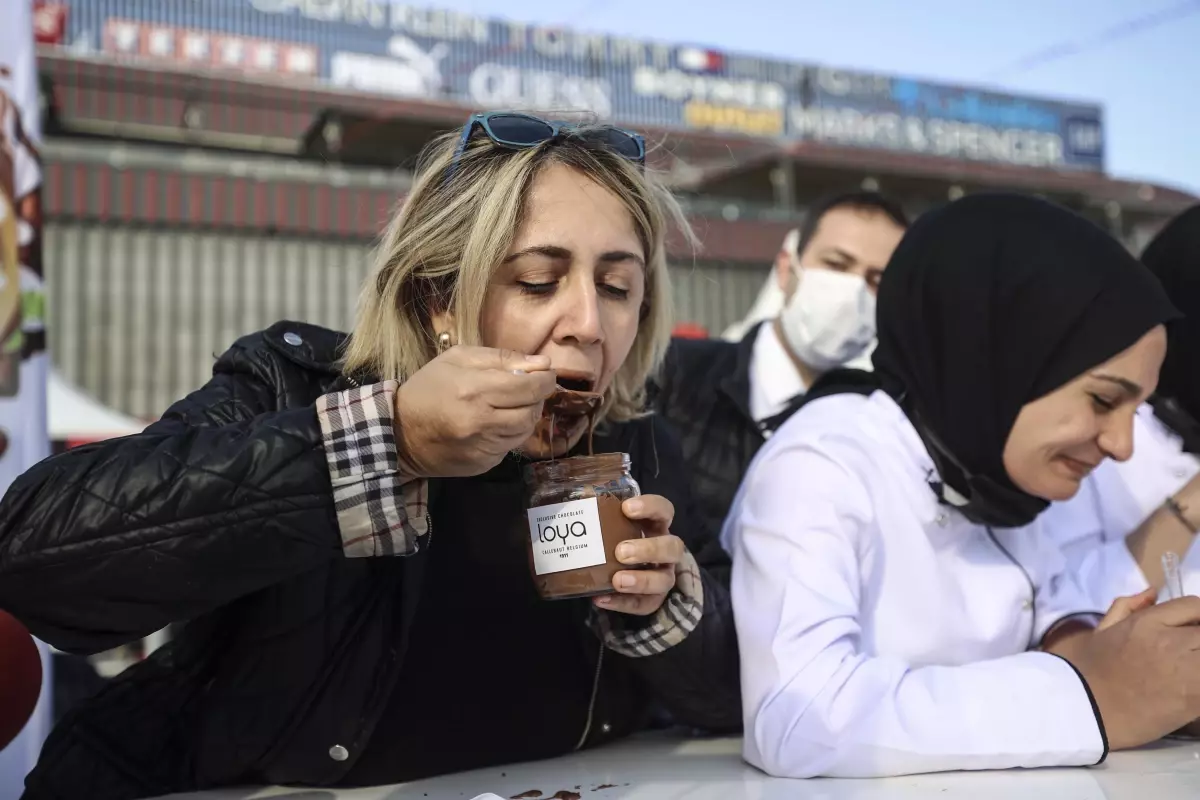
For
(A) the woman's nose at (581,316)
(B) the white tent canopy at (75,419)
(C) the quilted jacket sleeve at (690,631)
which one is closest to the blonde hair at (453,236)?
(A) the woman's nose at (581,316)

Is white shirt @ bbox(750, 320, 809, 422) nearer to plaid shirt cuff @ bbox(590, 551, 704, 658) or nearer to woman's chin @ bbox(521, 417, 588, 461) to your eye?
plaid shirt cuff @ bbox(590, 551, 704, 658)

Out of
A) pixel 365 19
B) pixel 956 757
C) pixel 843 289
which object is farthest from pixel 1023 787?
pixel 365 19

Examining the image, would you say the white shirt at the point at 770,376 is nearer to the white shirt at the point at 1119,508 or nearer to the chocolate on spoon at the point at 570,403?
the white shirt at the point at 1119,508

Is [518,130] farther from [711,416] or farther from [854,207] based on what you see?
[854,207]

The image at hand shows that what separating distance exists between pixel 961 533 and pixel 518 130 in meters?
1.00

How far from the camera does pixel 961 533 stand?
1817 mm

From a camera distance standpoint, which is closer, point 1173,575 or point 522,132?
point 522,132

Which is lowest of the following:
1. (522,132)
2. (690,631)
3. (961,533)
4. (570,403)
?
(690,631)

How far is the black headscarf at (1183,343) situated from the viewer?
2332mm

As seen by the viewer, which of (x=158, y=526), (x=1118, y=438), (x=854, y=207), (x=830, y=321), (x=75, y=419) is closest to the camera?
(x=158, y=526)

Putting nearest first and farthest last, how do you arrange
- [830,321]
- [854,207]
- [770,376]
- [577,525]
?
[577,525] → [770,376] → [830,321] → [854,207]

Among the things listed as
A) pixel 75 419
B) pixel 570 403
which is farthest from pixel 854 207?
pixel 75 419

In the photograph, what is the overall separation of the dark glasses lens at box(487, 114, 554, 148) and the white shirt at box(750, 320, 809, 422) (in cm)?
166

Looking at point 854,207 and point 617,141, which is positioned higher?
point 854,207
